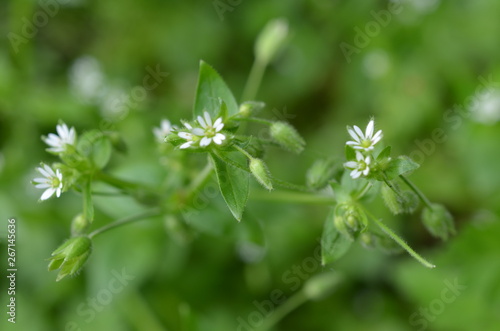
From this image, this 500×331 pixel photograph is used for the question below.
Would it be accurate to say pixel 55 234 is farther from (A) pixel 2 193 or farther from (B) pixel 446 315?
(B) pixel 446 315

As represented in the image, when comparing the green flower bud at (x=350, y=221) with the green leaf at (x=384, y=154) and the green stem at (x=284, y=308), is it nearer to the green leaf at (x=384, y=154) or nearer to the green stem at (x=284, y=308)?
the green leaf at (x=384, y=154)

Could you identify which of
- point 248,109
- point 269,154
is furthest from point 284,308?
point 248,109

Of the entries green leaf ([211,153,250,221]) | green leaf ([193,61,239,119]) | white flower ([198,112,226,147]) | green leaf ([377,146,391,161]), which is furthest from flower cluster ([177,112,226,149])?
green leaf ([377,146,391,161])

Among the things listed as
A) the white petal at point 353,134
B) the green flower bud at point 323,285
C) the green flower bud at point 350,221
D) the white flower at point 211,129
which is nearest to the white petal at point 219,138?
the white flower at point 211,129

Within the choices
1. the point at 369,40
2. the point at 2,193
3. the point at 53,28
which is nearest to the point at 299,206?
the point at 369,40

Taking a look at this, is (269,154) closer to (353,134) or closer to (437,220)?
(437,220)
